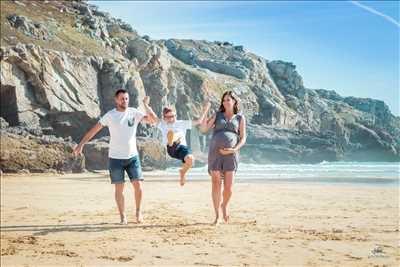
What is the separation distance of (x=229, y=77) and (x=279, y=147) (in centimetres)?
3519

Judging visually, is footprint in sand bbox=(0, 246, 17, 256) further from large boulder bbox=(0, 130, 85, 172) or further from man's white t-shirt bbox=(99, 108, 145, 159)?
large boulder bbox=(0, 130, 85, 172)

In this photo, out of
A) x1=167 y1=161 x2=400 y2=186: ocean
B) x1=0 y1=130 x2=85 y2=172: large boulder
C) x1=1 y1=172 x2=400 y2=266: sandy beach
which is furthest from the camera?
x1=0 y1=130 x2=85 y2=172: large boulder

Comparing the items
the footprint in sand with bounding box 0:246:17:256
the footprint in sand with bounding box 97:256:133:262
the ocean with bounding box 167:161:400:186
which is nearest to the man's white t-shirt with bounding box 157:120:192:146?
the footprint in sand with bounding box 97:256:133:262

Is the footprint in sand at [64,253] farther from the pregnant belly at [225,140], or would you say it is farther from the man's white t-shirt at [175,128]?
the pregnant belly at [225,140]

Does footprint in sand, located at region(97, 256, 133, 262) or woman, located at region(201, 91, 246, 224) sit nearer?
footprint in sand, located at region(97, 256, 133, 262)

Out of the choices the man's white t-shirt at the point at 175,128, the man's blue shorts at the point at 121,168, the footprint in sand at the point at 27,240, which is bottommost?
the footprint in sand at the point at 27,240

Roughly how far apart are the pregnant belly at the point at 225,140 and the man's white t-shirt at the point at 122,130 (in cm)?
130

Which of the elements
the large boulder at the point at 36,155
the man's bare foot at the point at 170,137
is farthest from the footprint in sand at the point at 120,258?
the large boulder at the point at 36,155

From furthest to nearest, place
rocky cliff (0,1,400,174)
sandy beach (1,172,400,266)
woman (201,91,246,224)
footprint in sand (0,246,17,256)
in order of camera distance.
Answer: rocky cliff (0,1,400,174) < woman (201,91,246,224) < footprint in sand (0,246,17,256) < sandy beach (1,172,400,266)

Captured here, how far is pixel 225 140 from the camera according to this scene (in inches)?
306

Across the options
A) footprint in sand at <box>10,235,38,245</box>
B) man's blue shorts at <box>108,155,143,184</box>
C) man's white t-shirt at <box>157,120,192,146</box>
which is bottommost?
footprint in sand at <box>10,235,38,245</box>

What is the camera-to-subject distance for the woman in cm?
779

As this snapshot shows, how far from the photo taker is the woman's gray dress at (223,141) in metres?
7.79

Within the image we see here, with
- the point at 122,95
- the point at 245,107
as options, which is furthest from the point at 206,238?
the point at 245,107
